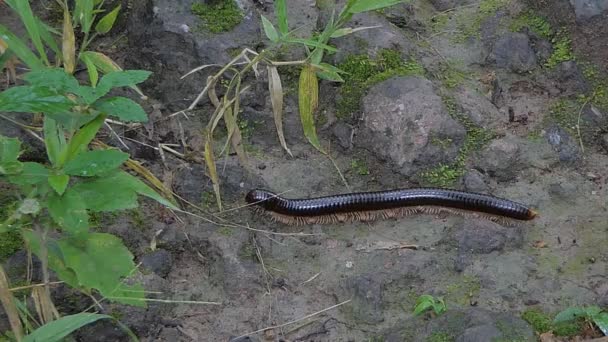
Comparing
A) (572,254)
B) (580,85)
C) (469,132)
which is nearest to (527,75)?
(580,85)

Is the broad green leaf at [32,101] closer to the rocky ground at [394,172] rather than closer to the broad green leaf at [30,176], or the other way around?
the broad green leaf at [30,176]

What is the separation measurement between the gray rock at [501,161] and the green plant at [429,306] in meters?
1.00

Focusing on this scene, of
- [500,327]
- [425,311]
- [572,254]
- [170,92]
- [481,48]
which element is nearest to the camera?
[500,327]

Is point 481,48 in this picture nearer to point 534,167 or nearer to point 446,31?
point 446,31

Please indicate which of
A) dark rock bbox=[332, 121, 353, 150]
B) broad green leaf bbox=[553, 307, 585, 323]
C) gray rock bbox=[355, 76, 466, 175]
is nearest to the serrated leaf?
gray rock bbox=[355, 76, 466, 175]

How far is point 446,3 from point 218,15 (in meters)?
1.53

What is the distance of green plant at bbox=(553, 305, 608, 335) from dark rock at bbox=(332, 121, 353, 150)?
1.46 m

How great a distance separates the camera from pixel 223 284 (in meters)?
3.62

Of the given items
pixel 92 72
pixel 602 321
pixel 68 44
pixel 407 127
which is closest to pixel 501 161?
pixel 407 127

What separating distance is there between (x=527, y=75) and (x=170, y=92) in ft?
6.69

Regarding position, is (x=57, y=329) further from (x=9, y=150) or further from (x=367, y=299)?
(x=367, y=299)

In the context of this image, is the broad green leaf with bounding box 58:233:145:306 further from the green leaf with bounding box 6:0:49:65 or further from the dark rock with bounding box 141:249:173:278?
the green leaf with bounding box 6:0:49:65

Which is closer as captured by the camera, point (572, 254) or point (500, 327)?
point (500, 327)

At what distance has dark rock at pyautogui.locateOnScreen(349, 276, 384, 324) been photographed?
3.48 meters
